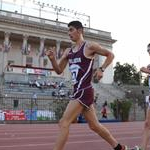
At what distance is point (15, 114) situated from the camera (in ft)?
82.5

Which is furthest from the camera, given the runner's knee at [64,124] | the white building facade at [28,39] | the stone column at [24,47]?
the stone column at [24,47]

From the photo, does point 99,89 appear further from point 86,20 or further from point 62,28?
point 86,20

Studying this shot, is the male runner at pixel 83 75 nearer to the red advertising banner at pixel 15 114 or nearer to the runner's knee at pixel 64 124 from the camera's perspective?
the runner's knee at pixel 64 124

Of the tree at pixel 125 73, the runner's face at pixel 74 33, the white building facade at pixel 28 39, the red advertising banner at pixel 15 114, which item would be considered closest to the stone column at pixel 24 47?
the white building facade at pixel 28 39

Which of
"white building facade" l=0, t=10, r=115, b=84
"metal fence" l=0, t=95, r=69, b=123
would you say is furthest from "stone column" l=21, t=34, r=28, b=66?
"metal fence" l=0, t=95, r=69, b=123

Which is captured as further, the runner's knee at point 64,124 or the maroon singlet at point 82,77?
the maroon singlet at point 82,77

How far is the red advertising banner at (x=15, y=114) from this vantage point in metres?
24.7

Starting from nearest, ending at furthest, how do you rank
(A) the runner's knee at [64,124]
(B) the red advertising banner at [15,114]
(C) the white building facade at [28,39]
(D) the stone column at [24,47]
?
(A) the runner's knee at [64,124]
(B) the red advertising banner at [15,114]
(C) the white building facade at [28,39]
(D) the stone column at [24,47]

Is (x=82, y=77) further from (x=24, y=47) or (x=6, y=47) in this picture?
(x=24, y=47)

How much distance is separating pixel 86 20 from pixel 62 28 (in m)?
11.6

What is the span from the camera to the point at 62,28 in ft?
209

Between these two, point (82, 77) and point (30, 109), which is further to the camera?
point (30, 109)

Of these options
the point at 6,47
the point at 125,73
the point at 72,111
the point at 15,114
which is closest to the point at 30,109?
the point at 15,114

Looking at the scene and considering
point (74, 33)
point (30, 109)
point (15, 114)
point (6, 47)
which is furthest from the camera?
point (6, 47)
